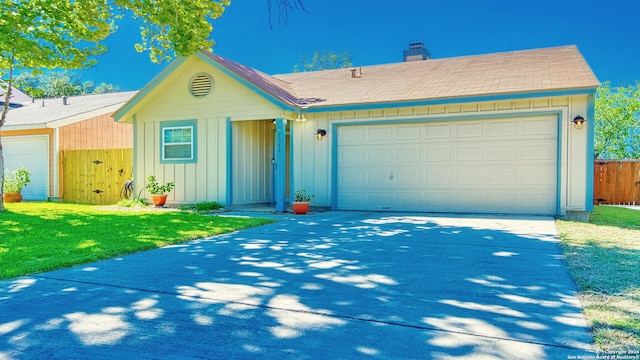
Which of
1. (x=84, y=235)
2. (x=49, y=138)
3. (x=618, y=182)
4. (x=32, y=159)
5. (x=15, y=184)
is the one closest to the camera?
(x=84, y=235)

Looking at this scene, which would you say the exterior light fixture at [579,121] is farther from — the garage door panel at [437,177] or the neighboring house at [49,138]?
the neighboring house at [49,138]

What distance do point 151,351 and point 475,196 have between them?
8781mm

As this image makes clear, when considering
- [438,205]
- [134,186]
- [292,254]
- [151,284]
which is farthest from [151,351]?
[134,186]

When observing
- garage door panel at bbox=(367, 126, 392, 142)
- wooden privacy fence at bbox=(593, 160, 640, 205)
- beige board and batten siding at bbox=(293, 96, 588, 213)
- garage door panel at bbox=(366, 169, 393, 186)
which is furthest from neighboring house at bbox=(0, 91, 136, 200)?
wooden privacy fence at bbox=(593, 160, 640, 205)

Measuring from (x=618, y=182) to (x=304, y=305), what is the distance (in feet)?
51.6

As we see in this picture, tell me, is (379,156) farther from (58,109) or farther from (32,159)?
(58,109)

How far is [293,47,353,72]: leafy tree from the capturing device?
108 ft

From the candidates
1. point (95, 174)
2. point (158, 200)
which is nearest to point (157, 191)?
point (158, 200)

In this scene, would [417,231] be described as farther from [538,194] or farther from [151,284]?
[151,284]

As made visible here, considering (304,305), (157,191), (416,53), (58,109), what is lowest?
(304,305)

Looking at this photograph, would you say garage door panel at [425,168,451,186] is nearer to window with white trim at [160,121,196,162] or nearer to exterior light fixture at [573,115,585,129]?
exterior light fixture at [573,115,585,129]

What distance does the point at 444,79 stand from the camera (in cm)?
1120

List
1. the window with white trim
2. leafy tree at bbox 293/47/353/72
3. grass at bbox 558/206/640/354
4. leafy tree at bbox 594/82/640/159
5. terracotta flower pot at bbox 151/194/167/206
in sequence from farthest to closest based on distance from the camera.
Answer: leafy tree at bbox 293/47/353/72 < leafy tree at bbox 594/82/640/159 < the window with white trim < terracotta flower pot at bbox 151/194/167/206 < grass at bbox 558/206/640/354

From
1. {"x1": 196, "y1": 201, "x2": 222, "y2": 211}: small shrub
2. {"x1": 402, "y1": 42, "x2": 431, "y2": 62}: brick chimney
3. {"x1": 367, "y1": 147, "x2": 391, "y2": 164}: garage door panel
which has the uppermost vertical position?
{"x1": 402, "y1": 42, "x2": 431, "y2": 62}: brick chimney
